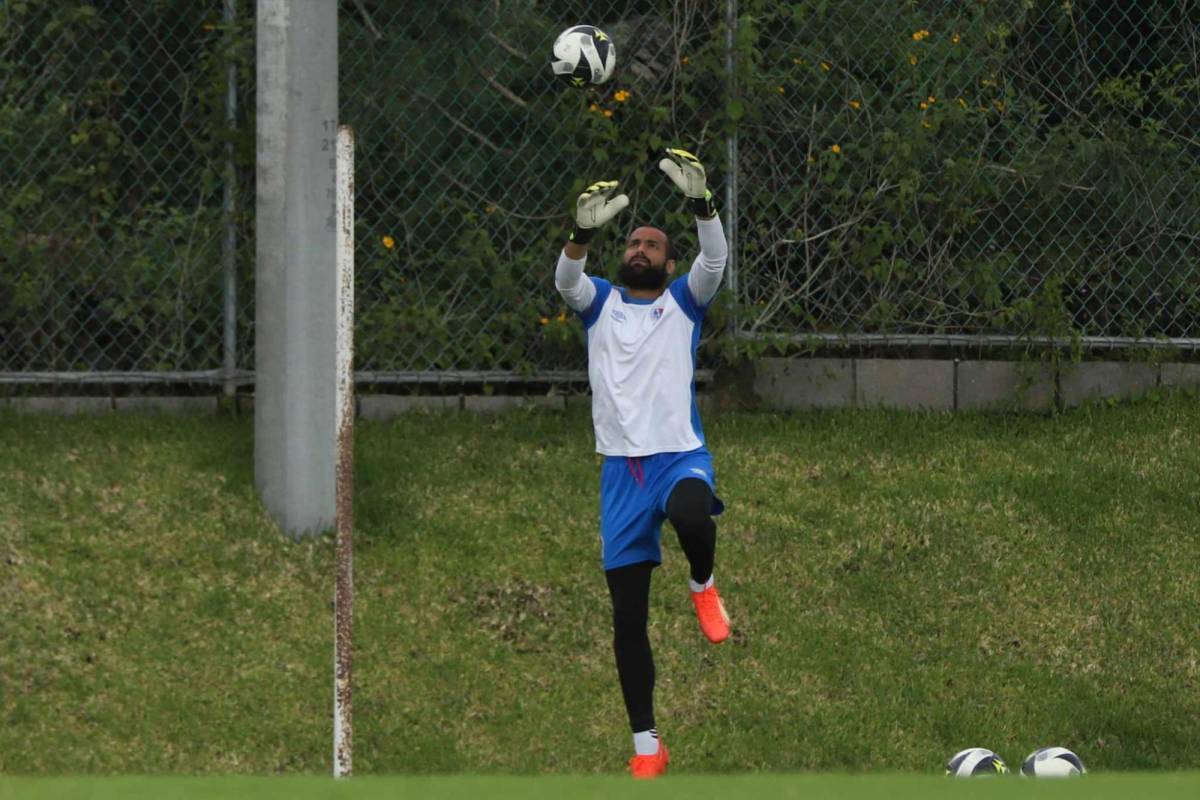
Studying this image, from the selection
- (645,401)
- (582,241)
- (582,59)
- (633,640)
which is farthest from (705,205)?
(633,640)

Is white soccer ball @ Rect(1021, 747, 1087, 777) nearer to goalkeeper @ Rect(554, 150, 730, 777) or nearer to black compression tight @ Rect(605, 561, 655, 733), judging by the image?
goalkeeper @ Rect(554, 150, 730, 777)

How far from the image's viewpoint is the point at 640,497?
6.00 metres

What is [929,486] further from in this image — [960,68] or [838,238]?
[960,68]

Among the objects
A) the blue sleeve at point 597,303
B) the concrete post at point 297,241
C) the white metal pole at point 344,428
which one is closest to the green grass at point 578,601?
the concrete post at point 297,241


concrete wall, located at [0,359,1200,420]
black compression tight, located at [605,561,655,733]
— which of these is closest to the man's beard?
black compression tight, located at [605,561,655,733]

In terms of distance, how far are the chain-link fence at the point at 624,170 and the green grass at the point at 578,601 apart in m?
0.45

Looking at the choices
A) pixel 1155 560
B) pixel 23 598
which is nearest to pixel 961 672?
pixel 1155 560

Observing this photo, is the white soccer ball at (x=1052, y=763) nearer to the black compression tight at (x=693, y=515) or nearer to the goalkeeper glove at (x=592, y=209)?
the black compression tight at (x=693, y=515)

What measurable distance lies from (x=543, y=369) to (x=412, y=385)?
1.97 ft

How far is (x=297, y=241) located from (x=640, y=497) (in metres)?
1.98

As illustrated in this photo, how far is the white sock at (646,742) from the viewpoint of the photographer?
5.92 metres

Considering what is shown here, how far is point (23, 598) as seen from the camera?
22.5 ft

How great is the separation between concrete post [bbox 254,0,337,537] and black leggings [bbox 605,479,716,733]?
1.69 meters

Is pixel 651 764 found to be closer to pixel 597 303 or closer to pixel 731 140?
pixel 597 303
